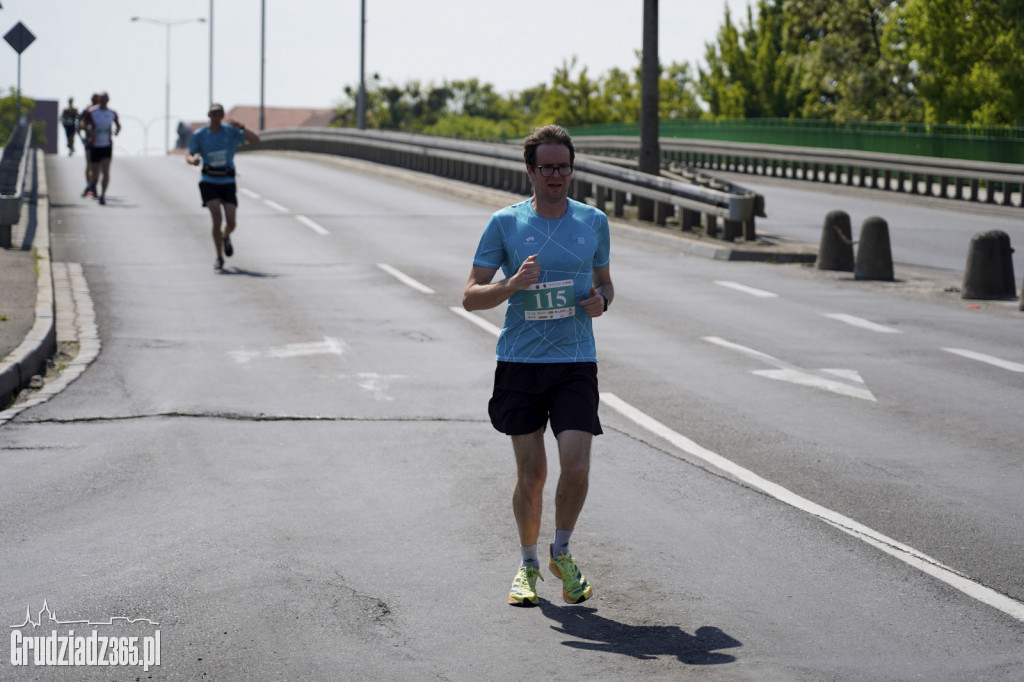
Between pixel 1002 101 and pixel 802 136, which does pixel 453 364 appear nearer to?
pixel 802 136

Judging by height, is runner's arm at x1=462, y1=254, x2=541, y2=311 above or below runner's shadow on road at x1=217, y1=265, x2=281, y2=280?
above

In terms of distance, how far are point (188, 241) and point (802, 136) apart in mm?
27883

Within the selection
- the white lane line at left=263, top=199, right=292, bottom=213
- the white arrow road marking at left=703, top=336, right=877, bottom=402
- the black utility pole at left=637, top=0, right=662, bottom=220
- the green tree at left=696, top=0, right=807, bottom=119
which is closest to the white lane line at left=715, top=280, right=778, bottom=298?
the white arrow road marking at left=703, top=336, right=877, bottom=402

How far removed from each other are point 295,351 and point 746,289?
22.9 ft

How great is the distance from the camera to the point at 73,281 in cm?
1636

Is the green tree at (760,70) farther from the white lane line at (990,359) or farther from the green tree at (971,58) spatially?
the white lane line at (990,359)

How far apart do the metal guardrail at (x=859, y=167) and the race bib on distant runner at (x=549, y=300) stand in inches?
844

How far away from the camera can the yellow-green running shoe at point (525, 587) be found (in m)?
5.64

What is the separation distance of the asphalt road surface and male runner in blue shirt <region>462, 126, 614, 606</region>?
1.54ft

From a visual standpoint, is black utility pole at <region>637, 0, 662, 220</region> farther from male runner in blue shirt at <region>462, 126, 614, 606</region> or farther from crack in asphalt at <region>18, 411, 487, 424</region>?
male runner in blue shirt at <region>462, 126, 614, 606</region>

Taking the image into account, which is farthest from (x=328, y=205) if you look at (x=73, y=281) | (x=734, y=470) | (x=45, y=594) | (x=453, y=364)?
(x=45, y=594)

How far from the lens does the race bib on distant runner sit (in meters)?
5.61


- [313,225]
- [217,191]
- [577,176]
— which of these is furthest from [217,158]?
[577,176]

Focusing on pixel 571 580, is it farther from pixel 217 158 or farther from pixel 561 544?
pixel 217 158
